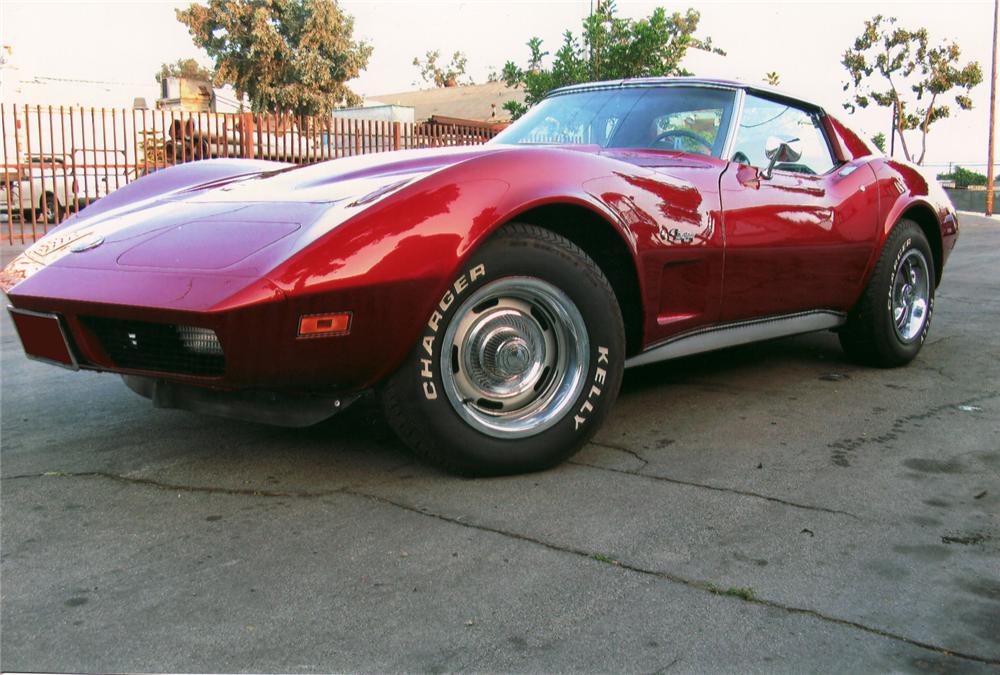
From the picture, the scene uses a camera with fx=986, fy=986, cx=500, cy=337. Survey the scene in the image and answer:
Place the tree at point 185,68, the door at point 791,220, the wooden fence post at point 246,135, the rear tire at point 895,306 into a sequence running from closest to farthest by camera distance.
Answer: the door at point 791,220
the rear tire at point 895,306
the wooden fence post at point 246,135
the tree at point 185,68

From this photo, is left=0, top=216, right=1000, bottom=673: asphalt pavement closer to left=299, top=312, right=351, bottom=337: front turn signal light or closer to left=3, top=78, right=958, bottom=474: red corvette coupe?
left=3, top=78, right=958, bottom=474: red corvette coupe

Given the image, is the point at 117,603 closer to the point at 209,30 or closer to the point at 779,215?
the point at 779,215

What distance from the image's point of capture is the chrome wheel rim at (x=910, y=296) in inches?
189

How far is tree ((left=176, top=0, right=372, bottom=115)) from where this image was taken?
127ft

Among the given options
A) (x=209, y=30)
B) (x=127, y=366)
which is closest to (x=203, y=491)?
(x=127, y=366)

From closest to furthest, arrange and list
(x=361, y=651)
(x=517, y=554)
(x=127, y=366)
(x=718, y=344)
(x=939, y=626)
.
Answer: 1. (x=361, y=651)
2. (x=939, y=626)
3. (x=517, y=554)
4. (x=127, y=366)
5. (x=718, y=344)

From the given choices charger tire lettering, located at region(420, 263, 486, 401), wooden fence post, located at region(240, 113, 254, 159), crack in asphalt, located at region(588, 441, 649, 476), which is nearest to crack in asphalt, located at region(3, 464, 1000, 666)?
crack in asphalt, located at region(588, 441, 649, 476)

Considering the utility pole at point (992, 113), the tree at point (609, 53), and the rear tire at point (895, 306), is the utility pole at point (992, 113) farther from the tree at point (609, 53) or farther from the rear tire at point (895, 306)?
the rear tire at point (895, 306)

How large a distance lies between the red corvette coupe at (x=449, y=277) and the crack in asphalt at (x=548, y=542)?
8.9 inches

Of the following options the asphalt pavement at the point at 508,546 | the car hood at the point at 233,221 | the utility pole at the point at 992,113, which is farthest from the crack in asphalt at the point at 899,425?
the utility pole at the point at 992,113

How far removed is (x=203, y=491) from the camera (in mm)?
2824

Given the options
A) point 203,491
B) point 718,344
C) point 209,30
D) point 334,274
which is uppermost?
point 209,30

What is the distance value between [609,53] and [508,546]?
51.4 ft

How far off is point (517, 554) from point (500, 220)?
98cm
